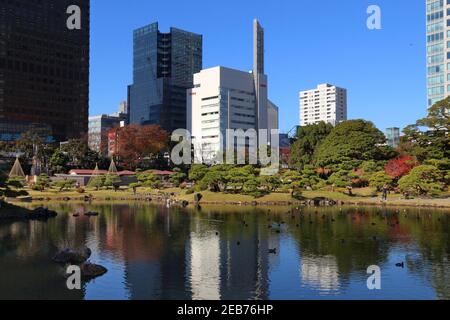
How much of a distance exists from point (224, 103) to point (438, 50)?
278 ft

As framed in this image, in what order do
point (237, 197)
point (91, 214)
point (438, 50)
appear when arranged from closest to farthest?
point (91, 214) < point (237, 197) < point (438, 50)

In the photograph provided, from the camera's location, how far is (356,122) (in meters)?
100

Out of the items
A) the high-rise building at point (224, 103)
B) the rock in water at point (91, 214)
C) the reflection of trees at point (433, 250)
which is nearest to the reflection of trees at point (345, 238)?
the reflection of trees at point (433, 250)

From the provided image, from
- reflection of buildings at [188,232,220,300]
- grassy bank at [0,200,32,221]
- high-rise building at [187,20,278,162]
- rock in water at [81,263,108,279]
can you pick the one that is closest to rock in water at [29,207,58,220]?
grassy bank at [0,200,32,221]

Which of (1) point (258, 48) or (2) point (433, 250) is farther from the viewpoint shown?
(1) point (258, 48)

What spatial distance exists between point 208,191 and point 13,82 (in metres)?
112

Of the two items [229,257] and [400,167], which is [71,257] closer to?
→ [229,257]

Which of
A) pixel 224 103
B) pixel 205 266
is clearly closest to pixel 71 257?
pixel 205 266

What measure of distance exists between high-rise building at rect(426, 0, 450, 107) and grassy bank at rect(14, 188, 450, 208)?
38.7m

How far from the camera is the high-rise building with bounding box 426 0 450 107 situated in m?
110

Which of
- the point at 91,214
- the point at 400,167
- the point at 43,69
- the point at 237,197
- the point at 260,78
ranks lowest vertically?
the point at 91,214

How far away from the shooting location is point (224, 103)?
180 metres

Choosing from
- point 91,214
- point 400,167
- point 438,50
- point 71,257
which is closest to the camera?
point 71,257

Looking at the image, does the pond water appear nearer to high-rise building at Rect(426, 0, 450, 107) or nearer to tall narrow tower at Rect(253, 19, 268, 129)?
high-rise building at Rect(426, 0, 450, 107)
